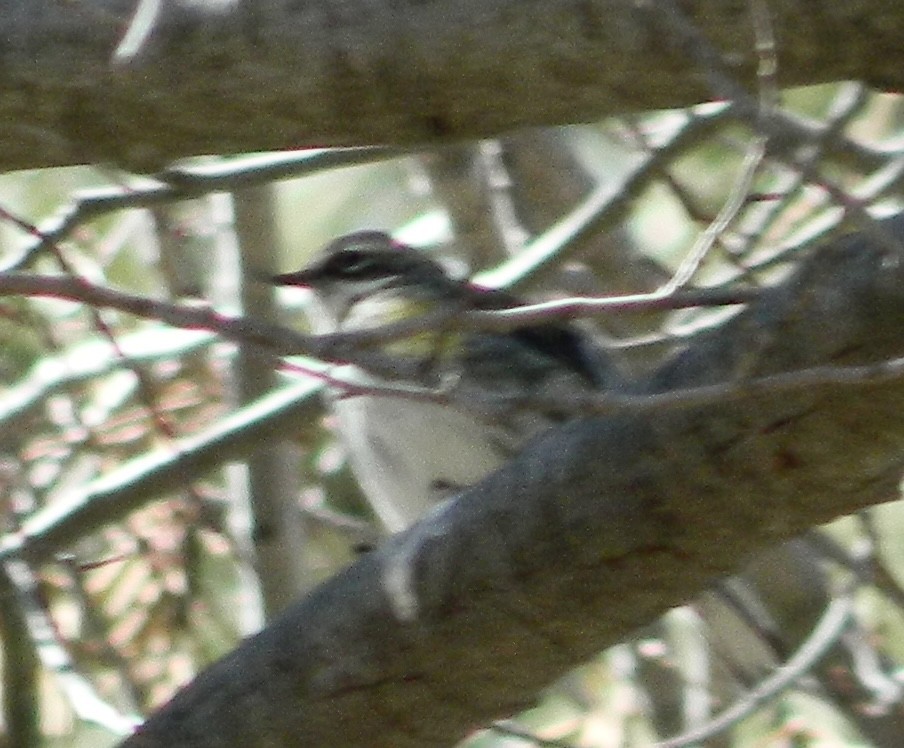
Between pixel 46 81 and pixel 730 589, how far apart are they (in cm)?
225

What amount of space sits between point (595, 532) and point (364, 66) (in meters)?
0.65

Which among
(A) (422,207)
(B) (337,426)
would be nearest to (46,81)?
(B) (337,426)

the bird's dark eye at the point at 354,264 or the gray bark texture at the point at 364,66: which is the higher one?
the bird's dark eye at the point at 354,264

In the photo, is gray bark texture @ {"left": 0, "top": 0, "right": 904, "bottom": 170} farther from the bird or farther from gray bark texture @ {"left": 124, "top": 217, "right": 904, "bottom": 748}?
the bird

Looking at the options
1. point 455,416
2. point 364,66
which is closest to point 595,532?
point 364,66

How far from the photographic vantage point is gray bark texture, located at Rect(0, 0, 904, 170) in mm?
2174

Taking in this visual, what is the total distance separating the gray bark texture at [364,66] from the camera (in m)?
2.17

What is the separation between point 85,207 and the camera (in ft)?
9.95

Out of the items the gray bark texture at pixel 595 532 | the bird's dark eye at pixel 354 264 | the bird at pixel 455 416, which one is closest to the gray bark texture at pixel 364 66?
the gray bark texture at pixel 595 532

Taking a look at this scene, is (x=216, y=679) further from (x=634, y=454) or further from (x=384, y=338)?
(x=384, y=338)

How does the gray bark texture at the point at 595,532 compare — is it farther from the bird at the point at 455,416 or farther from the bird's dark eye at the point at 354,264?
the bird's dark eye at the point at 354,264

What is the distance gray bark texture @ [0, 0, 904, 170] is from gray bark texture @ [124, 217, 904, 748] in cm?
29

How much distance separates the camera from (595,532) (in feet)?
7.16

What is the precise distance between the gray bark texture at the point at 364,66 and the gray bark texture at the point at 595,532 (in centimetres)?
29
